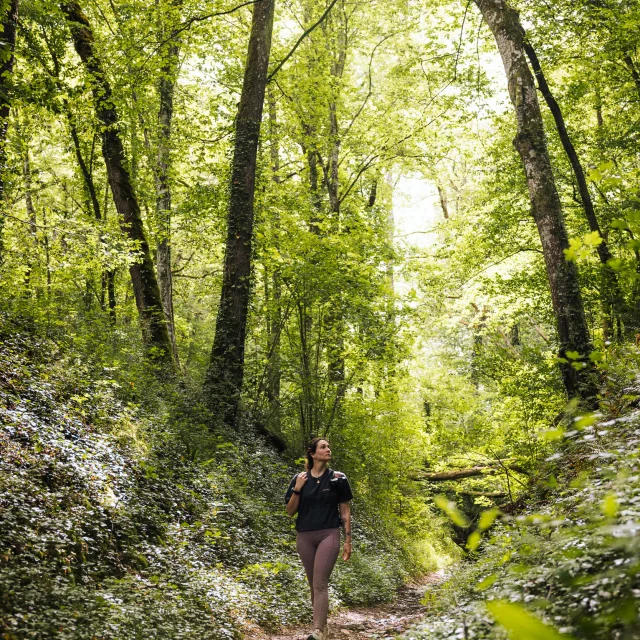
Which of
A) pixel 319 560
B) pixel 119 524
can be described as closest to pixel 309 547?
pixel 319 560

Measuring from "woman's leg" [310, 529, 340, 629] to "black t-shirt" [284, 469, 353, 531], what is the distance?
0.17 meters

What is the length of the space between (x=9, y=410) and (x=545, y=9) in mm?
10274

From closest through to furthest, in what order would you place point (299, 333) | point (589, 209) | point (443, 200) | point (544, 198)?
point (544, 198), point (589, 209), point (299, 333), point (443, 200)

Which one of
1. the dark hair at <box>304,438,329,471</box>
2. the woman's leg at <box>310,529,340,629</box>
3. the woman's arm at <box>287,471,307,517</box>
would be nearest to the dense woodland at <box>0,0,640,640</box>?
the woman's leg at <box>310,529,340,629</box>

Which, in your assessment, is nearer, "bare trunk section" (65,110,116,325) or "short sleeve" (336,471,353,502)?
"short sleeve" (336,471,353,502)

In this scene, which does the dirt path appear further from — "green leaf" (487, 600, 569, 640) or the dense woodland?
"green leaf" (487, 600, 569, 640)

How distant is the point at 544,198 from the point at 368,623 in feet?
23.8

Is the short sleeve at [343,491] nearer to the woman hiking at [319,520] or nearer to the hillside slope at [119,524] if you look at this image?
the woman hiking at [319,520]

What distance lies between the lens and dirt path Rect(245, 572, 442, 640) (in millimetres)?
7215

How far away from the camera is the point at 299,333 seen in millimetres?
14656

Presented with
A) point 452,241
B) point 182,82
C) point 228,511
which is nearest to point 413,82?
point 452,241

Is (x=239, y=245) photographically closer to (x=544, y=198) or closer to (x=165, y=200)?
(x=165, y=200)

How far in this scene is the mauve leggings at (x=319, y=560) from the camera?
5488mm

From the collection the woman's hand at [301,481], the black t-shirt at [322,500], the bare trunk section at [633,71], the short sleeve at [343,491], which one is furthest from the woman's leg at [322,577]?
the bare trunk section at [633,71]
